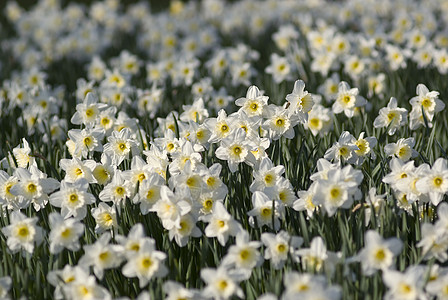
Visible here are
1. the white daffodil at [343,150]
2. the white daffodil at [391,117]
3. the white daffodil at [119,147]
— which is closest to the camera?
the white daffodil at [343,150]

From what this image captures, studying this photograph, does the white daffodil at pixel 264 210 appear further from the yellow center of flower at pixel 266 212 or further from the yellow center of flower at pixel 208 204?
the yellow center of flower at pixel 208 204

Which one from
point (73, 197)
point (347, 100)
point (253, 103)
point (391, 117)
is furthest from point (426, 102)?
point (73, 197)

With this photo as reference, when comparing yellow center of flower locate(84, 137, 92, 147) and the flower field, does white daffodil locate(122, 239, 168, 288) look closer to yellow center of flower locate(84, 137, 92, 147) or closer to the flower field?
the flower field

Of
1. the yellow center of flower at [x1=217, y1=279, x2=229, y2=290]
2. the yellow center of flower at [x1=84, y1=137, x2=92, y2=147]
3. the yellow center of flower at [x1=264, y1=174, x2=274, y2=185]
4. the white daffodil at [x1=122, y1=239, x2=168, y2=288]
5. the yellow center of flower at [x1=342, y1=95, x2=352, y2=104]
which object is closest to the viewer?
the yellow center of flower at [x1=217, y1=279, x2=229, y2=290]

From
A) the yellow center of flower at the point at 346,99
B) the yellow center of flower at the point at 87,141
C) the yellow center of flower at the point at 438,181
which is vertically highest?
the yellow center of flower at the point at 346,99

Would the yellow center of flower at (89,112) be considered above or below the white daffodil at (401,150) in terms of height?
above

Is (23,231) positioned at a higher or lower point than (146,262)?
higher

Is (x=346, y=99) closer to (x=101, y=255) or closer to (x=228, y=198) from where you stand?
(x=228, y=198)

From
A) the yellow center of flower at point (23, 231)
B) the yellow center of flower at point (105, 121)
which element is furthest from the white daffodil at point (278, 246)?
the yellow center of flower at point (105, 121)

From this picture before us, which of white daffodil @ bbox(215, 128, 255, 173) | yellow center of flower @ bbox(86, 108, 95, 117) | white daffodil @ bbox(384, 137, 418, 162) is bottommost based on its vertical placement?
white daffodil @ bbox(384, 137, 418, 162)

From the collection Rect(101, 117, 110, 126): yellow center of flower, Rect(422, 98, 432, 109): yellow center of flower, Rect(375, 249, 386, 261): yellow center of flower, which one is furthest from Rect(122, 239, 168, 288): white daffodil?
Rect(422, 98, 432, 109): yellow center of flower

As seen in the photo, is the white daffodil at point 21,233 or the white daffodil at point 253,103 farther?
the white daffodil at point 253,103

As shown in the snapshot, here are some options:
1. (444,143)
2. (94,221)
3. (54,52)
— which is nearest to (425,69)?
(444,143)
